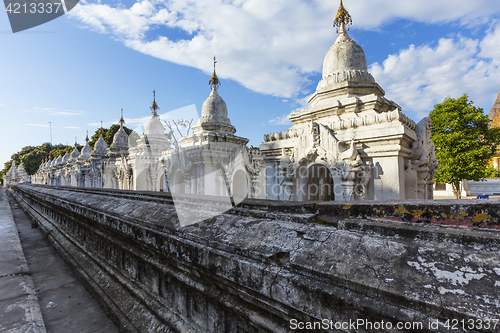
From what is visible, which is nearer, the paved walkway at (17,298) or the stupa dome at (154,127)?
the paved walkway at (17,298)

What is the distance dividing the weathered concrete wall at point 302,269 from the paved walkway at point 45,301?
0.76 ft

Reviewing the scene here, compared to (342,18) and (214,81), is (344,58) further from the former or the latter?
(214,81)

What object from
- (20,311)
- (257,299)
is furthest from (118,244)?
(257,299)

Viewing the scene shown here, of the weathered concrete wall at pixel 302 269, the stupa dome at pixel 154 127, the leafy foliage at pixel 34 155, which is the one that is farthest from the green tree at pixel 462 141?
the leafy foliage at pixel 34 155

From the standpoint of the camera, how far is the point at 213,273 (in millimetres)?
1422

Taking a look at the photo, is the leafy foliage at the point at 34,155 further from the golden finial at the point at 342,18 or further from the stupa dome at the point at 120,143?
the golden finial at the point at 342,18

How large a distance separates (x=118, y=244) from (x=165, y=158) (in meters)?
10.4

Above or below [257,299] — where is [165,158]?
above

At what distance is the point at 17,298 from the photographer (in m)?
2.37

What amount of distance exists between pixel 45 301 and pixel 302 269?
310cm

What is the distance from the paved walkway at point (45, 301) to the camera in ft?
6.83

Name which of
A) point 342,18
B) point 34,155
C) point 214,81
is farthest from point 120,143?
point 34,155

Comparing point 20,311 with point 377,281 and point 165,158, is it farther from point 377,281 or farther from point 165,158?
point 165,158

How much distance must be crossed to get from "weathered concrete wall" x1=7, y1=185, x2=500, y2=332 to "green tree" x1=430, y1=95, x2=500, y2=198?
2320cm
